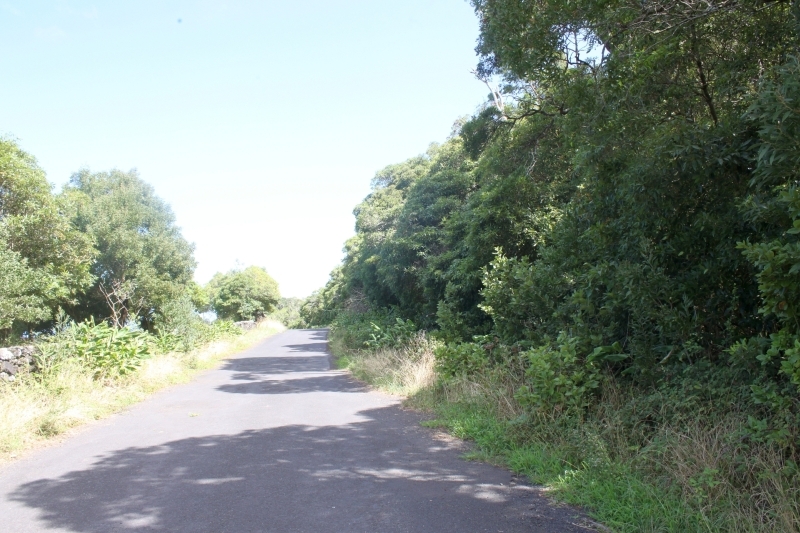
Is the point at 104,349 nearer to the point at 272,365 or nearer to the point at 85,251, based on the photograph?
the point at 85,251

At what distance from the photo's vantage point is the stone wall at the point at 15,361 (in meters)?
10.8

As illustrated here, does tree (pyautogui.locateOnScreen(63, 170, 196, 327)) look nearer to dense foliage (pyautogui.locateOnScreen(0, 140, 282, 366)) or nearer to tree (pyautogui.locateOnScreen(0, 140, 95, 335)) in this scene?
dense foliage (pyautogui.locateOnScreen(0, 140, 282, 366))

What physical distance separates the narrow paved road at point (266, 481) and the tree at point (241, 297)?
49.4m

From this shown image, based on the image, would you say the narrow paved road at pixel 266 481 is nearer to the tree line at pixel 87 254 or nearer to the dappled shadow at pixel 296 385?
the dappled shadow at pixel 296 385

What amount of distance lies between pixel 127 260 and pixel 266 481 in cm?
2158

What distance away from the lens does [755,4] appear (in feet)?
21.4

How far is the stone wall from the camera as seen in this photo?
1084 centimetres

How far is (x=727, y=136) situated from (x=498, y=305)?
5.97m

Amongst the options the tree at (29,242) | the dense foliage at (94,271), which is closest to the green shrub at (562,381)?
the dense foliage at (94,271)

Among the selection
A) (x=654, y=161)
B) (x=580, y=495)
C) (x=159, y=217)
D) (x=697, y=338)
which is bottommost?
(x=580, y=495)

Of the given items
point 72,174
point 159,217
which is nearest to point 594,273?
point 159,217

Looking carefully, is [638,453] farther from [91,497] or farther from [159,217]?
[159,217]

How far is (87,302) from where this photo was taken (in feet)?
83.7

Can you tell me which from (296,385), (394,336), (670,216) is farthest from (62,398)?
(394,336)
